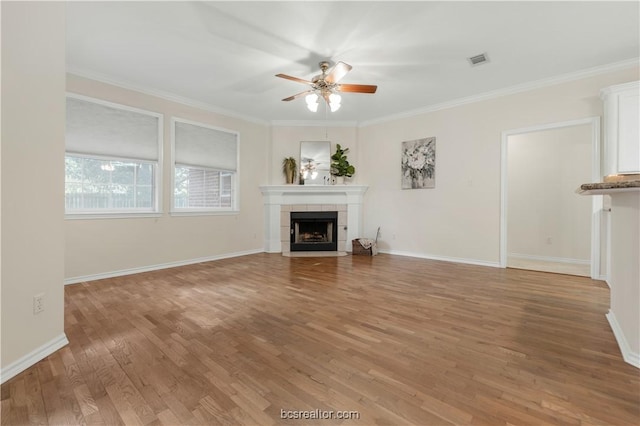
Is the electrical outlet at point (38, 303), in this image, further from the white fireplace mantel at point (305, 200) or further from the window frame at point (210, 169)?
the white fireplace mantel at point (305, 200)

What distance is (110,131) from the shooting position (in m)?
3.86

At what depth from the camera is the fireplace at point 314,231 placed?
233 inches

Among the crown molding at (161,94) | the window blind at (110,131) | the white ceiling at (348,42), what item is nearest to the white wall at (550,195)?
the white ceiling at (348,42)

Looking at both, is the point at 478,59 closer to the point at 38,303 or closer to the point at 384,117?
the point at 384,117

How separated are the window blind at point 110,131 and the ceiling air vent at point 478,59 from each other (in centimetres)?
463

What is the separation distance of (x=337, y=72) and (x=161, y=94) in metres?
3.11

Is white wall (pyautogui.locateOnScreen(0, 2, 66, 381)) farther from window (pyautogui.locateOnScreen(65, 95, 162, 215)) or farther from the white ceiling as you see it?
window (pyautogui.locateOnScreen(65, 95, 162, 215))

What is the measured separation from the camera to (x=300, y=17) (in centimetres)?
260

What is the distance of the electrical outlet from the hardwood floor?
1.13ft

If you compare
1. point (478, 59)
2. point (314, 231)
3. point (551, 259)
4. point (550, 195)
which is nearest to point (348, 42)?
point (478, 59)

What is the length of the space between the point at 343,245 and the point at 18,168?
5.00m

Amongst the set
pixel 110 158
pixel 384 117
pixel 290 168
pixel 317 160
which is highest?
pixel 384 117

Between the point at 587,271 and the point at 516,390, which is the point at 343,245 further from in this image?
the point at 516,390

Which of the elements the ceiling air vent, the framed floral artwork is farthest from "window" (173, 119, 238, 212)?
the ceiling air vent
